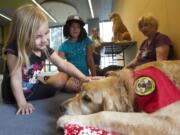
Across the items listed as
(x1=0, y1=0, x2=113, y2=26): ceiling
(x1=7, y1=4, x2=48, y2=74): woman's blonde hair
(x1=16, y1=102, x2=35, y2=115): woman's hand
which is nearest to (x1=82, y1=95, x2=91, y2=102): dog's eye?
(x1=16, y1=102, x2=35, y2=115): woman's hand

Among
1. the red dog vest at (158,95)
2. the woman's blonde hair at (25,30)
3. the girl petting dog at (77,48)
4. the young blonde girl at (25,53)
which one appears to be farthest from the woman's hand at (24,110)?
the girl petting dog at (77,48)

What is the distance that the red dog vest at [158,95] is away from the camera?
43.9 inches

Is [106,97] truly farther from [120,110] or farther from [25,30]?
[25,30]

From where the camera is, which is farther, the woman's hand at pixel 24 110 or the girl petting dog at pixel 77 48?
the girl petting dog at pixel 77 48

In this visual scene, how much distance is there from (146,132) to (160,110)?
116mm

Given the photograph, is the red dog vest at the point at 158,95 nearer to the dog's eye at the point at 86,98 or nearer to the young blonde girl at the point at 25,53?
the dog's eye at the point at 86,98

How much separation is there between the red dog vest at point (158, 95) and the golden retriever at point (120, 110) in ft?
0.07

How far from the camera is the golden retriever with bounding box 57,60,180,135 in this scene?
1055 mm

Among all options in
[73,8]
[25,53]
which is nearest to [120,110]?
[25,53]

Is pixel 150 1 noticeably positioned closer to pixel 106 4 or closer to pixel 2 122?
pixel 2 122

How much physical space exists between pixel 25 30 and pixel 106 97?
0.85 m

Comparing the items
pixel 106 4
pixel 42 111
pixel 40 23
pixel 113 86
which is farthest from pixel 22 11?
pixel 106 4

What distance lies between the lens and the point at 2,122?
4.65ft

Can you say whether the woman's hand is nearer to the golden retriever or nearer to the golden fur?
the golden retriever
